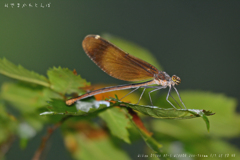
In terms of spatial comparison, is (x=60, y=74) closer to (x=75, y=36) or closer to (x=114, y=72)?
(x=114, y=72)

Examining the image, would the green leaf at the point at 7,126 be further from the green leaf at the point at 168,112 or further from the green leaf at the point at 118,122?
the green leaf at the point at 168,112

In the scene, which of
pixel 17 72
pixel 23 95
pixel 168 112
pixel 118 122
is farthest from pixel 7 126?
pixel 168 112

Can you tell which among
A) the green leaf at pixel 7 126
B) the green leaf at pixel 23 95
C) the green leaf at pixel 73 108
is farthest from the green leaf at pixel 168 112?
the green leaf at pixel 7 126

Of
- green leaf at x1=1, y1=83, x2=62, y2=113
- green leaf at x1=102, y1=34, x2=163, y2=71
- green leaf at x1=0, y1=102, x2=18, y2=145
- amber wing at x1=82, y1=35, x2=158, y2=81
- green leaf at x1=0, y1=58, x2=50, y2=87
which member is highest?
green leaf at x1=102, y1=34, x2=163, y2=71

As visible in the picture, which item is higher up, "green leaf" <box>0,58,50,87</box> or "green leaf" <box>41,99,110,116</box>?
"green leaf" <box>0,58,50,87</box>

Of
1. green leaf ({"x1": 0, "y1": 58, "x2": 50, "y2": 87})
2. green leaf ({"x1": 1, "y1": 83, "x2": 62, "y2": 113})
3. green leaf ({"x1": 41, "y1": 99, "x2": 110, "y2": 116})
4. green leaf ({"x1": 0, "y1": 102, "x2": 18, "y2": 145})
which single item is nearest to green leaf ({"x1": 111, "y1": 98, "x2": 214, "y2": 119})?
green leaf ({"x1": 41, "y1": 99, "x2": 110, "y2": 116})

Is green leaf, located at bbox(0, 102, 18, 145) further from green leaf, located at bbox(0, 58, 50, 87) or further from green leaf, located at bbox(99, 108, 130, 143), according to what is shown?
green leaf, located at bbox(99, 108, 130, 143)

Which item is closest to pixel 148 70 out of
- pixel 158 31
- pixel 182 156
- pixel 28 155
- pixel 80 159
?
pixel 182 156

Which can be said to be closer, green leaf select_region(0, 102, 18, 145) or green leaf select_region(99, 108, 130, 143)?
green leaf select_region(99, 108, 130, 143)

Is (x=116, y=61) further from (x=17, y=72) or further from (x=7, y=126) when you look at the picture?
(x=7, y=126)
